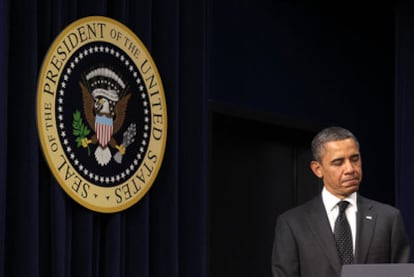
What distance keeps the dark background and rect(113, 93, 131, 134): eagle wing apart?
1.13 ft

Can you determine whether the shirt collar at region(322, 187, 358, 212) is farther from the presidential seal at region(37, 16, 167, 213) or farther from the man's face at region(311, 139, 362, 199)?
the presidential seal at region(37, 16, 167, 213)

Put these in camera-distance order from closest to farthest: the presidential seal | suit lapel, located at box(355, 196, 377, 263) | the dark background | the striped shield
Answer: suit lapel, located at box(355, 196, 377, 263), the dark background, the presidential seal, the striped shield

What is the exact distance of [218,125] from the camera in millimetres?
5621

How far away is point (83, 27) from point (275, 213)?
2.24 m

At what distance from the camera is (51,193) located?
404cm

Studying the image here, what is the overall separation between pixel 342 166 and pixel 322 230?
0.85 feet

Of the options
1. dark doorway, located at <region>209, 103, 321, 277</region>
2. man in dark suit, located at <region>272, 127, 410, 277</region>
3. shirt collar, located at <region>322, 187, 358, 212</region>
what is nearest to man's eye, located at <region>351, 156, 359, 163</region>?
man in dark suit, located at <region>272, 127, 410, 277</region>

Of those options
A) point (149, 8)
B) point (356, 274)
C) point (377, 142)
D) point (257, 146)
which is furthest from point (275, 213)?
point (356, 274)

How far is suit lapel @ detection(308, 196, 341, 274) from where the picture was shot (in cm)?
365

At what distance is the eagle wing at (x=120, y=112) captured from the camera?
4465 mm

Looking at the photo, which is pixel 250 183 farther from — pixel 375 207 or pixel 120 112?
pixel 375 207

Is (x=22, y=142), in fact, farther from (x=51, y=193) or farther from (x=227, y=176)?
(x=227, y=176)

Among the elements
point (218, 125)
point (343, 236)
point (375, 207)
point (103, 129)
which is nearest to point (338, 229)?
point (343, 236)

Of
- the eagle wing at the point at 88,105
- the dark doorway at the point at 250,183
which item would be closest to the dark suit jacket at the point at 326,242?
the eagle wing at the point at 88,105
